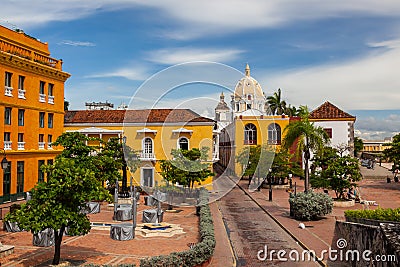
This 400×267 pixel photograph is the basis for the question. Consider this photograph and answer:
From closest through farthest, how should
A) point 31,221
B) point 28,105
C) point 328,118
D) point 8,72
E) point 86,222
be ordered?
point 31,221 < point 86,222 < point 8,72 < point 28,105 < point 328,118

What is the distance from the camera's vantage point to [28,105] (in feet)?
105

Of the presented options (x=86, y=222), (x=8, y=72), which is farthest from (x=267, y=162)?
(x=86, y=222)

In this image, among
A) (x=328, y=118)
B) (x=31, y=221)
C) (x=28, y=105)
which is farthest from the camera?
(x=328, y=118)

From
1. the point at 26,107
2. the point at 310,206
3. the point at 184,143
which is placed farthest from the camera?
the point at 184,143

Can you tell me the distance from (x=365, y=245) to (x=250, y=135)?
3943cm

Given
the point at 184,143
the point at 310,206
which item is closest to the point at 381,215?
the point at 310,206

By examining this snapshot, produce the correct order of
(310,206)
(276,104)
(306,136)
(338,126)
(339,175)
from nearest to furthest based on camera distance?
(310,206)
(306,136)
(339,175)
(338,126)
(276,104)

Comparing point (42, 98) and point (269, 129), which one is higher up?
point (42, 98)

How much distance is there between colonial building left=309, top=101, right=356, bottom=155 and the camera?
49.6 meters

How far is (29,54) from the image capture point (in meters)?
34.0

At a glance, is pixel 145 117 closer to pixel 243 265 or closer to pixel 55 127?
pixel 55 127

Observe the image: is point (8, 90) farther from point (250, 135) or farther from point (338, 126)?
point (338, 126)

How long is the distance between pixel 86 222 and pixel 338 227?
8.15m

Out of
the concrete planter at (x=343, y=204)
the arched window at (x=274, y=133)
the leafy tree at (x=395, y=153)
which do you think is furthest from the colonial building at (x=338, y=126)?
the concrete planter at (x=343, y=204)
